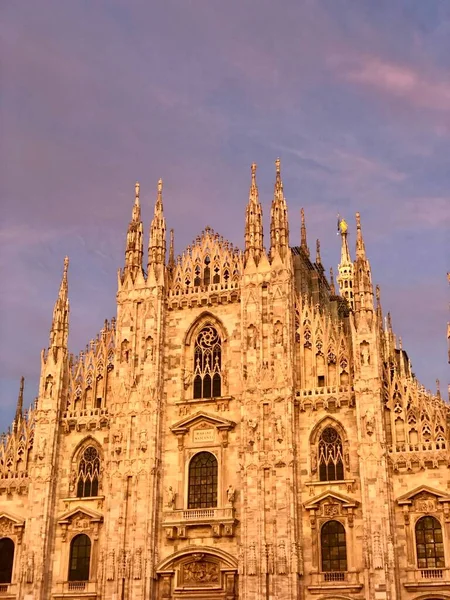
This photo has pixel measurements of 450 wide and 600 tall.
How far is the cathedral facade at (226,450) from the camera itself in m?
36.4

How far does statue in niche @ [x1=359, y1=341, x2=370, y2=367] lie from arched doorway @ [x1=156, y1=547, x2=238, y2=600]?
10.8 meters

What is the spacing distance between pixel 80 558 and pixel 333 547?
12.5m

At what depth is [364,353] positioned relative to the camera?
38.8 m

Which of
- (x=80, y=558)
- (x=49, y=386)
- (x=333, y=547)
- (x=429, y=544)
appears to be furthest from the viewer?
(x=49, y=386)

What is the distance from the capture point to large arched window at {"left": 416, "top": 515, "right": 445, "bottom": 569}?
3519cm

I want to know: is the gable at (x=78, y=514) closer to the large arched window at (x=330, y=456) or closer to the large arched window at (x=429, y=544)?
the large arched window at (x=330, y=456)

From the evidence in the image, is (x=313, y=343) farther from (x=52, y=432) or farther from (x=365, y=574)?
(x=52, y=432)

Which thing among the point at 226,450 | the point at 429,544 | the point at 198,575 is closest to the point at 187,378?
the point at 226,450

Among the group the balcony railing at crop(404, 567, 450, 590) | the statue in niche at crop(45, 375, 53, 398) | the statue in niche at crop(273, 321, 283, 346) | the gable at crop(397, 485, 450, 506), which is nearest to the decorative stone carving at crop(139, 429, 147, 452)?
the statue in niche at crop(45, 375, 53, 398)

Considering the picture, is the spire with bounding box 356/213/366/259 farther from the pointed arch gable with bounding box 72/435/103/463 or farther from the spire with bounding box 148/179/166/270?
the pointed arch gable with bounding box 72/435/103/463

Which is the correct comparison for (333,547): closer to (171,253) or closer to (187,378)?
(187,378)

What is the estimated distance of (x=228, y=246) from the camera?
44.3 metres

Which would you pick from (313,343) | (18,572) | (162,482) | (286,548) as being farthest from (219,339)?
(18,572)

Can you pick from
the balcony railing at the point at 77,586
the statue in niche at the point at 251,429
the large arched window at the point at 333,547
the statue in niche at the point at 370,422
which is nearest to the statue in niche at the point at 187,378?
the statue in niche at the point at 251,429
